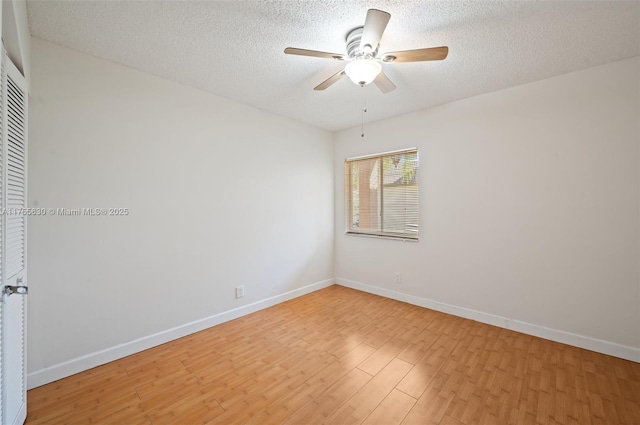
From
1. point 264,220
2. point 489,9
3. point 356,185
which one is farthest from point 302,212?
point 489,9

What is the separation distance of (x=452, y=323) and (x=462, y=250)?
2.67 feet

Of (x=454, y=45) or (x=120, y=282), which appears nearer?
(x=454, y=45)

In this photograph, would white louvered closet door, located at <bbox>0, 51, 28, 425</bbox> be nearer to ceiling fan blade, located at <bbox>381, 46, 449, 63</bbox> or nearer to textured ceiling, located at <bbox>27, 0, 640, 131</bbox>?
textured ceiling, located at <bbox>27, 0, 640, 131</bbox>

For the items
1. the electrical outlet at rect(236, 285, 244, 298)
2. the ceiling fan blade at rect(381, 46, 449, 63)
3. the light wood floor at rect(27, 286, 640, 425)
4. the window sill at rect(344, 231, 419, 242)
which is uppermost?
the ceiling fan blade at rect(381, 46, 449, 63)

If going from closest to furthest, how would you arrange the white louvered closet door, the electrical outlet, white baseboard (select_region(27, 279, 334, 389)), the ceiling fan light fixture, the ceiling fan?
the white louvered closet door → the ceiling fan → the ceiling fan light fixture → white baseboard (select_region(27, 279, 334, 389)) → the electrical outlet

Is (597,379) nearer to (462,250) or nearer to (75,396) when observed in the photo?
(462,250)

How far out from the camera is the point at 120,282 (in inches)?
87.4

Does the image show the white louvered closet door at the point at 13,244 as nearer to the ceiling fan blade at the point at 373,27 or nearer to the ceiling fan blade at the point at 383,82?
the ceiling fan blade at the point at 373,27

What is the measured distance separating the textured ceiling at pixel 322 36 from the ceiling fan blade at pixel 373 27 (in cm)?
20

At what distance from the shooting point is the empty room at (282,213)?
163 centimetres

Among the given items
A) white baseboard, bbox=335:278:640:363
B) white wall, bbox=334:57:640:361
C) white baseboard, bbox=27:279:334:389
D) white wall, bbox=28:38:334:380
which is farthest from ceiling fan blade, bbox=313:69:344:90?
white baseboard, bbox=335:278:640:363

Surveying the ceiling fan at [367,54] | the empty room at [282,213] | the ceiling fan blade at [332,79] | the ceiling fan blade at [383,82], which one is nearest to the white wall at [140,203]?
the empty room at [282,213]

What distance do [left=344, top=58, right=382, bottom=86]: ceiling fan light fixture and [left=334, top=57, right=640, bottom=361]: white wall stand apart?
1.78 metres

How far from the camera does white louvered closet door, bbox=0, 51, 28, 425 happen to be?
1.28 meters
